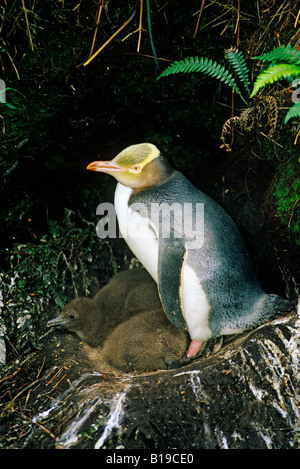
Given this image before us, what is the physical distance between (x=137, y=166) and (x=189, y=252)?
0.68m

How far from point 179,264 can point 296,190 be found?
86 centimetres

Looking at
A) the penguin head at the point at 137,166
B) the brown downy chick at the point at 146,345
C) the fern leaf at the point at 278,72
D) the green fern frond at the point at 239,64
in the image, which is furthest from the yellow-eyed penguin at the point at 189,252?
the fern leaf at the point at 278,72

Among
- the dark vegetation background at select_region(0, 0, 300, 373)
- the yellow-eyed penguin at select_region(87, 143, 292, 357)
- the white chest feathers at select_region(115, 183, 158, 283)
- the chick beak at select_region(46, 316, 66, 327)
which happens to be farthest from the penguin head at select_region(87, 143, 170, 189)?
the chick beak at select_region(46, 316, 66, 327)

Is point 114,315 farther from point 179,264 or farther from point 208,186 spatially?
point 208,186

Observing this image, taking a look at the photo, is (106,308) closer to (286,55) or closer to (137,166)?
(137,166)

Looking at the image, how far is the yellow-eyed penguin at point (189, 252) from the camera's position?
2512mm

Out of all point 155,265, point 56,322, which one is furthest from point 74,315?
point 155,265

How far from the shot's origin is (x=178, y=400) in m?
1.94

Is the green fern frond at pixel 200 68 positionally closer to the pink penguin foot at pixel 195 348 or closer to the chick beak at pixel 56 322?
the pink penguin foot at pixel 195 348

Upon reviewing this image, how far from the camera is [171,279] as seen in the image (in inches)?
97.6

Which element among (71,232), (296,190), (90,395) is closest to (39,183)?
(71,232)

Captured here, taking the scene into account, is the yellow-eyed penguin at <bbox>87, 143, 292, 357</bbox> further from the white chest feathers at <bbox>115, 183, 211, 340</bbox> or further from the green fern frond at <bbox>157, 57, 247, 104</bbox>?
the green fern frond at <bbox>157, 57, 247, 104</bbox>

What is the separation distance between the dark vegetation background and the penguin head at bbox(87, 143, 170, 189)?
41 cm

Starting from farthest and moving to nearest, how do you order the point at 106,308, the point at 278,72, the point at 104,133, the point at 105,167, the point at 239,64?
the point at 104,133
the point at 106,308
the point at 105,167
the point at 239,64
the point at 278,72
